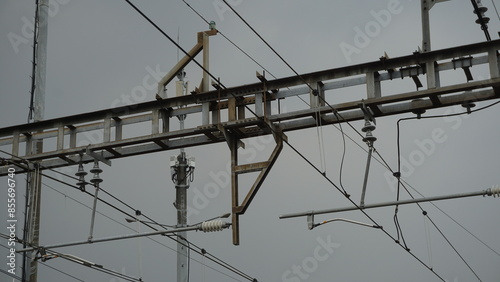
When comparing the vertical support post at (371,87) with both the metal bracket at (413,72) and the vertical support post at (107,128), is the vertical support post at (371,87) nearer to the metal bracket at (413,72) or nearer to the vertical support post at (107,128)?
the metal bracket at (413,72)

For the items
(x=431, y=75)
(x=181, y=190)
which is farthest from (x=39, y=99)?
(x=431, y=75)

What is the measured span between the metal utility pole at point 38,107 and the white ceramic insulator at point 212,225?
4.23m

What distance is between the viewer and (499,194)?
19.2 metres

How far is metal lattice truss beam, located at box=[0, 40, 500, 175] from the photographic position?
17234 mm

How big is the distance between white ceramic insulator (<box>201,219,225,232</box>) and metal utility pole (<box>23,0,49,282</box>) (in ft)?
13.9

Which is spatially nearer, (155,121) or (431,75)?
(431,75)

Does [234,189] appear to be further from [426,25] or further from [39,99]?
[39,99]

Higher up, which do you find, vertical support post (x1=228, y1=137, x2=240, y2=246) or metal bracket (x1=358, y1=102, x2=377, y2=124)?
metal bracket (x1=358, y1=102, x2=377, y2=124)

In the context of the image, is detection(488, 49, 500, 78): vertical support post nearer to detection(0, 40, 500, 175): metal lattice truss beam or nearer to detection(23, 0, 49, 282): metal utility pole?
detection(0, 40, 500, 175): metal lattice truss beam

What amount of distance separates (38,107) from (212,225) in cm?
747

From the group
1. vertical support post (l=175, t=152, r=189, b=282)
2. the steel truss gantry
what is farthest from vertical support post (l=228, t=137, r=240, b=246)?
vertical support post (l=175, t=152, r=189, b=282)

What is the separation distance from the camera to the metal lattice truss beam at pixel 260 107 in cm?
1723

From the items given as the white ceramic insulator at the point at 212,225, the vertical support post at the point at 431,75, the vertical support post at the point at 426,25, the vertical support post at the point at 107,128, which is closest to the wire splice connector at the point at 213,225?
the white ceramic insulator at the point at 212,225

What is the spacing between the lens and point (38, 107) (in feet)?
80.5
